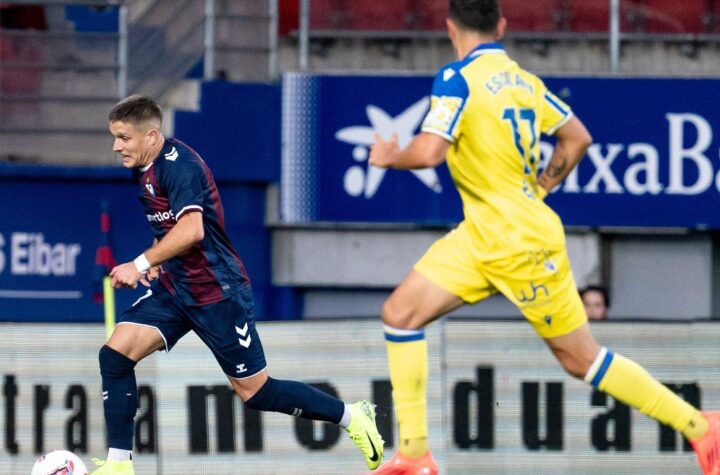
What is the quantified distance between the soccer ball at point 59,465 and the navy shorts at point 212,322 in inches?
29.7

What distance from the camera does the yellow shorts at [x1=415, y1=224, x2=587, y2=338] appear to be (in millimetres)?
6668

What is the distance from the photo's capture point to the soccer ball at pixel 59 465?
25.3ft

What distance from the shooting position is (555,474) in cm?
882

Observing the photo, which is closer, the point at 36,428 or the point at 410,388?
the point at 410,388

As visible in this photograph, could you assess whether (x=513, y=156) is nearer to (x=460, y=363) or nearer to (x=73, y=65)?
(x=460, y=363)

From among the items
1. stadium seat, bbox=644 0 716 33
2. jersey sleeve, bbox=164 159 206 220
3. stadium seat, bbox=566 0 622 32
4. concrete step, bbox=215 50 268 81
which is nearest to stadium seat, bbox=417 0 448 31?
stadium seat, bbox=566 0 622 32

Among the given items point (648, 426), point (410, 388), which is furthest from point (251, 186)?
point (410, 388)

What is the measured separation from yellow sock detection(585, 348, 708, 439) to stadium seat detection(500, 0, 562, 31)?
7.23m

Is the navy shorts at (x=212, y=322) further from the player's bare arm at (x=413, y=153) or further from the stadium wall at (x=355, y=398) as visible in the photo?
the player's bare arm at (x=413, y=153)

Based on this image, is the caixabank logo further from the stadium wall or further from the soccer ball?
the soccer ball

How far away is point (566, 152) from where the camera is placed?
7023mm

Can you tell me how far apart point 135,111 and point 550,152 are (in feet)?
21.0

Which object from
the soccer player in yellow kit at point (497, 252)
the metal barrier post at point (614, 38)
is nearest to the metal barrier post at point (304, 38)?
the metal barrier post at point (614, 38)

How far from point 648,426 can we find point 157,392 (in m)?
2.77
